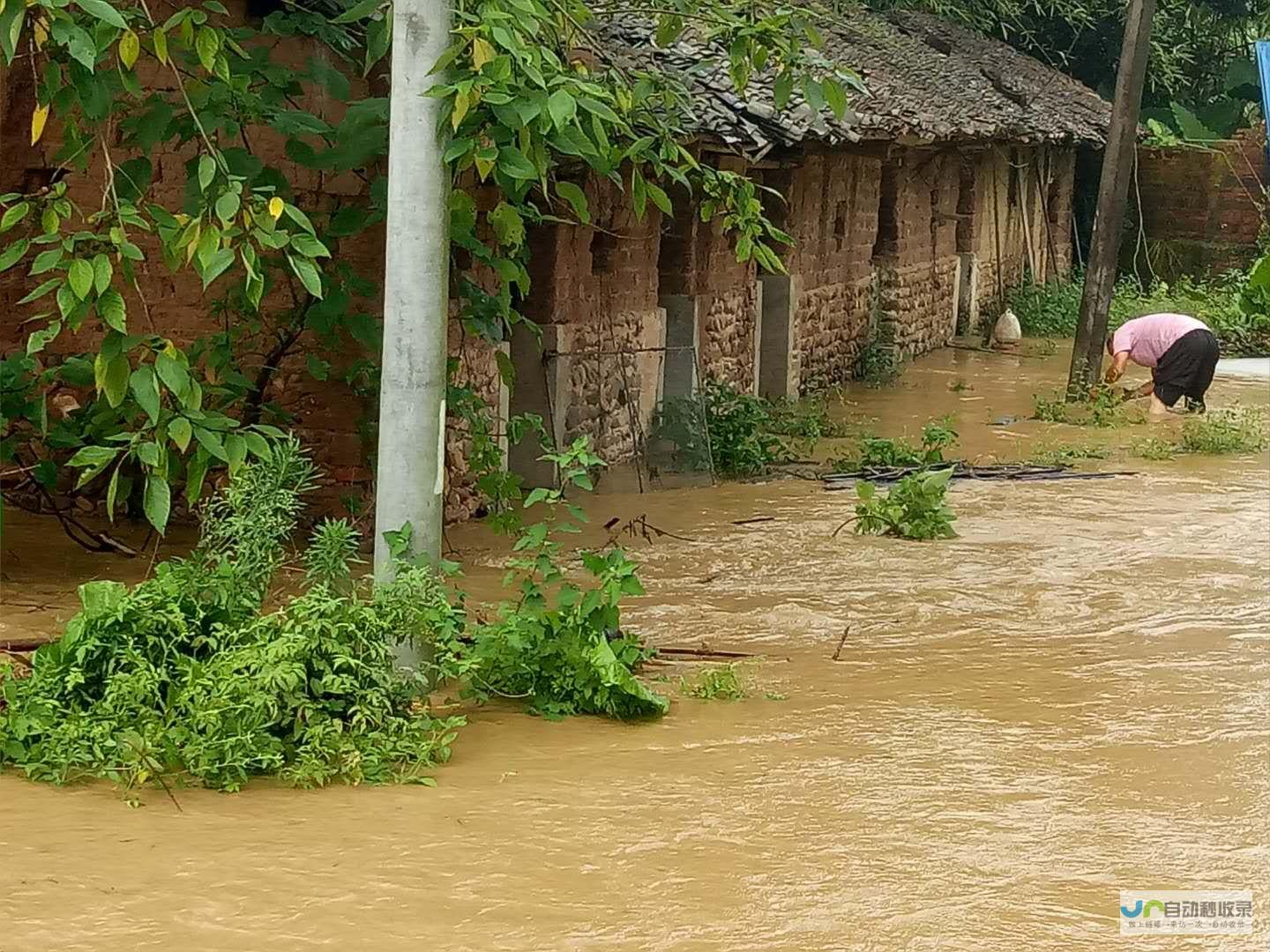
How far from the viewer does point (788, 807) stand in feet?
18.3

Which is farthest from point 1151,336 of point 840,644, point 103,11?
point 103,11

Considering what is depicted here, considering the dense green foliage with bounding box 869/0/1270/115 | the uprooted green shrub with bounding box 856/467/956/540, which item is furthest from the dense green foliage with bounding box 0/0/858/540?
the dense green foliage with bounding box 869/0/1270/115

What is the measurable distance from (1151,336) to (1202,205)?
1063 centimetres

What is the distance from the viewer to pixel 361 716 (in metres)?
5.68

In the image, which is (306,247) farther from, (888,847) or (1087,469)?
(1087,469)

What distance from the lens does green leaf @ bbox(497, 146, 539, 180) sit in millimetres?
6105

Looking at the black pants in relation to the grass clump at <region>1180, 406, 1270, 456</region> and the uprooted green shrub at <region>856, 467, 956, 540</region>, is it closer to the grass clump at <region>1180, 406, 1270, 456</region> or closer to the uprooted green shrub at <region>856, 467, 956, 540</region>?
the grass clump at <region>1180, 406, 1270, 456</region>

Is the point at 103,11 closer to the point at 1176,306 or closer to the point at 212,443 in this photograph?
the point at 212,443

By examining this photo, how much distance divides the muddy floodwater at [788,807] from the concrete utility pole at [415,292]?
2.67 ft

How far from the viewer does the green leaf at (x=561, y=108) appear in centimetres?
584

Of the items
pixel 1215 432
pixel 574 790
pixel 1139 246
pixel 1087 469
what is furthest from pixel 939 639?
pixel 1139 246

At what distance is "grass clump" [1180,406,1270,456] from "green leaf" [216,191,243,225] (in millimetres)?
10141

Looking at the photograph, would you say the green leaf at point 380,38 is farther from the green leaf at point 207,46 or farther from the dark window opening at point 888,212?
the dark window opening at point 888,212

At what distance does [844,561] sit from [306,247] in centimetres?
462
